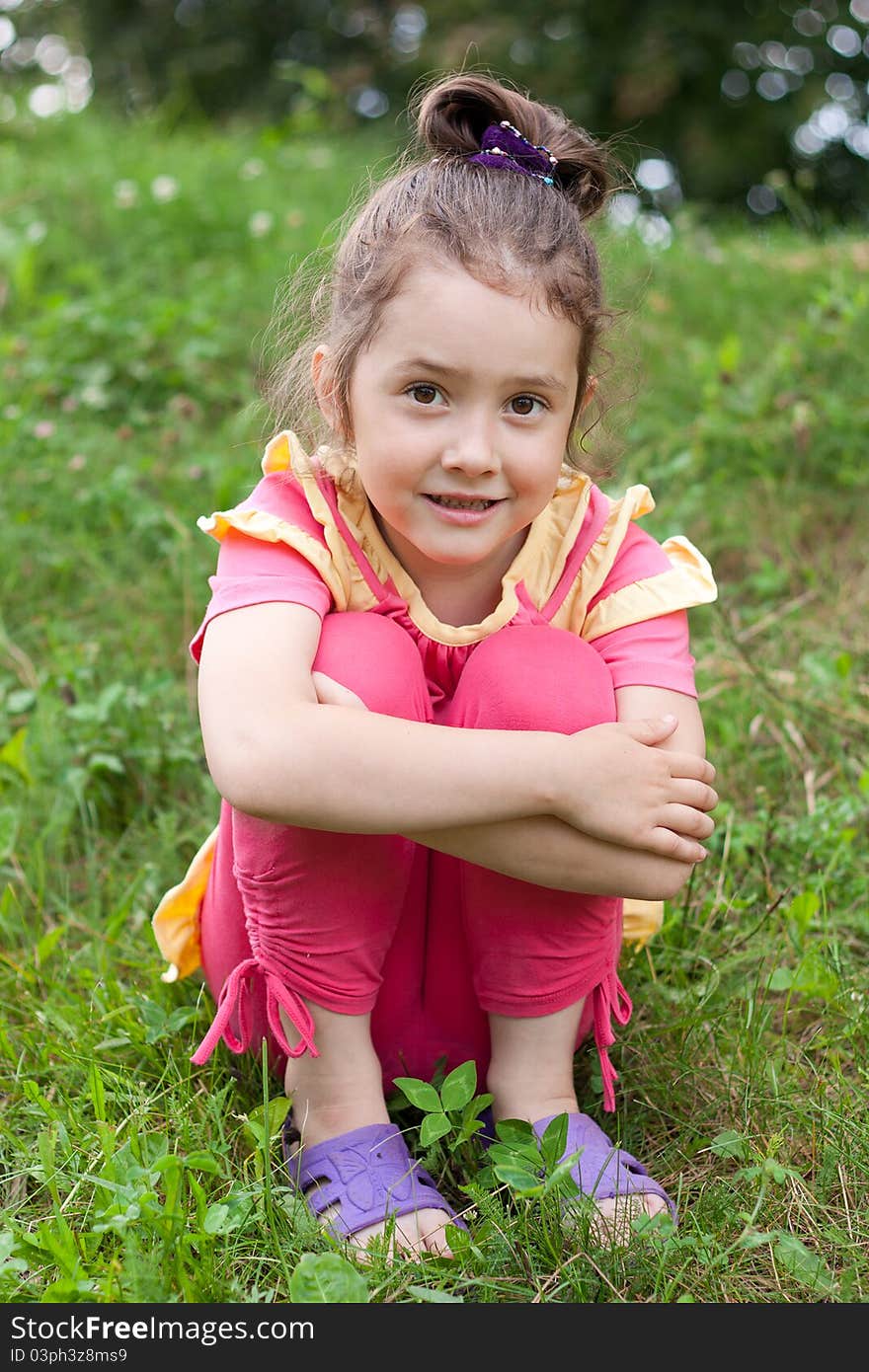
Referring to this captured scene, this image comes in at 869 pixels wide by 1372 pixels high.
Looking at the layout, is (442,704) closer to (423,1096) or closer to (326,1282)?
(423,1096)

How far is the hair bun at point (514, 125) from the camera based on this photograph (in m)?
1.57

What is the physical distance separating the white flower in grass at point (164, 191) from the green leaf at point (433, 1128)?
338 centimetres

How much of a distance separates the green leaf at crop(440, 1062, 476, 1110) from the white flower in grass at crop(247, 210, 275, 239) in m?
3.09

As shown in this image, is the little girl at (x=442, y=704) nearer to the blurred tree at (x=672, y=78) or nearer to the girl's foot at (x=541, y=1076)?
the girl's foot at (x=541, y=1076)

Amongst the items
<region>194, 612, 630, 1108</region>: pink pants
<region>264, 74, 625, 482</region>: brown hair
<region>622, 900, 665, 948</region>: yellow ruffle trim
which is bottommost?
<region>622, 900, 665, 948</region>: yellow ruffle trim

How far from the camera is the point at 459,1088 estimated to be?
58.8 inches

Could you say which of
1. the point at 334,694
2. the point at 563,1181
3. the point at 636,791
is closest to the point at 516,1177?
the point at 563,1181

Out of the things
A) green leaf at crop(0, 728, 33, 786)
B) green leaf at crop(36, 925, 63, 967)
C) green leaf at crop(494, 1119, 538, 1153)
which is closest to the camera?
green leaf at crop(494, 1119, 538, 1153)

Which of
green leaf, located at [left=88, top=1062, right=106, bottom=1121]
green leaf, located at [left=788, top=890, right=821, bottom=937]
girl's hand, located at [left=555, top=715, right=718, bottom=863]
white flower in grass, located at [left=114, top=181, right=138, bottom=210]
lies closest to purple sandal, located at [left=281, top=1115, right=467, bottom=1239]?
green leaf, located at [left=88, top=1062, right=106, bottom=1121]

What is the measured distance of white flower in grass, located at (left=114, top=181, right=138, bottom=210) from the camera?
4066 millimetres

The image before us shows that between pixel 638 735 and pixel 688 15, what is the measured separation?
6.26 metres

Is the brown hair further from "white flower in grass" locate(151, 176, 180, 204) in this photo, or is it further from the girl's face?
"white flower in grass" locate(151, 176, 180, 204)

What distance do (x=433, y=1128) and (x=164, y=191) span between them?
341 centimetres

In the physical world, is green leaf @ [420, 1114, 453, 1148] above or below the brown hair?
below
